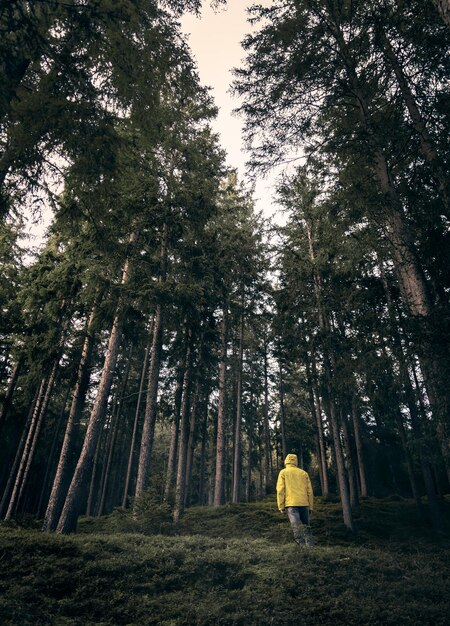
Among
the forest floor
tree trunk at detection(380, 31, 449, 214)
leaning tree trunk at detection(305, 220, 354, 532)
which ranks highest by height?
tree trunk at detection(380, 31, 449, 214)

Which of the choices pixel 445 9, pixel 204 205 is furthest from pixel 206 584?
pixel 204 205

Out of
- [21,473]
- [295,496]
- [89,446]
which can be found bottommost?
Result: [295,496]

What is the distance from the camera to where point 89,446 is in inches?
442

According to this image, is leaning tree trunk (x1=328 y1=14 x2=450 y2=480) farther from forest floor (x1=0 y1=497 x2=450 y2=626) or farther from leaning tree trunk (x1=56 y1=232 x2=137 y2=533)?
leaning tree trunk (x1=56 y1=232 x2=137 y2=533)

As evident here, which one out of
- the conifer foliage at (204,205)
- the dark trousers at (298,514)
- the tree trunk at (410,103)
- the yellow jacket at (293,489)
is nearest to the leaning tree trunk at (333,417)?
the conifer foliage at (204,205)

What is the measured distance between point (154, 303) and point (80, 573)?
8658 millimetres

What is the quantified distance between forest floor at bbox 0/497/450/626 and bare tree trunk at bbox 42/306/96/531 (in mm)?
4758

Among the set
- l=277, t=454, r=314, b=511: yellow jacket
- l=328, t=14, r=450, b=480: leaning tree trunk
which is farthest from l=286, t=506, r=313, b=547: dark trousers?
l=328, t=14, r=450, b=480: leaning tree trunk

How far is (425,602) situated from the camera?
4.97m

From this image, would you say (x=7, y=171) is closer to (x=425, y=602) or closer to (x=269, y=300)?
(x=425, y=602)

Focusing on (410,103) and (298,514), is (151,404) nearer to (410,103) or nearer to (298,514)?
(298,514)

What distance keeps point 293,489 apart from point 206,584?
3438 mm

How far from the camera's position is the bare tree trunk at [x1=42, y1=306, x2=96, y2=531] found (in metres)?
→ 11.0

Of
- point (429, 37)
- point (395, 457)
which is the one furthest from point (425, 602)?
point (395, 457)
